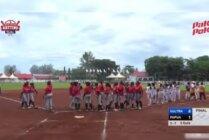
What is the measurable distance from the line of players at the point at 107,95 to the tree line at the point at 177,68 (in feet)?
302

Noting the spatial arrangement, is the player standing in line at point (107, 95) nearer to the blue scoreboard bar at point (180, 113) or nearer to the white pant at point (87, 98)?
the white pant at point (87, 98)

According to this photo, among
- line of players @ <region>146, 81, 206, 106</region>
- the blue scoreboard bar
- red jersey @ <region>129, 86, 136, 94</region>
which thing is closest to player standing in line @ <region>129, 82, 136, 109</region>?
red jersey @ <region>129, 86, 136, 94</region>

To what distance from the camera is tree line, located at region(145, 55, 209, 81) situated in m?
120

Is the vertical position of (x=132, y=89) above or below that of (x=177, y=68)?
below

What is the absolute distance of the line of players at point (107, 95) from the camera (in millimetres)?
27250

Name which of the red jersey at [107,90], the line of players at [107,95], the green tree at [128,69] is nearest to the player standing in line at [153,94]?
the line of players at [107,95]

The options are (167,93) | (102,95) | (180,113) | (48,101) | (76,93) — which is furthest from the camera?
(167,93)

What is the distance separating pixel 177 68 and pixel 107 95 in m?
99.0

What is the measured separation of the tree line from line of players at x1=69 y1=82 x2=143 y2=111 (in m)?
92.2

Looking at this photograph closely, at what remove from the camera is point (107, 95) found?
90.6 ft

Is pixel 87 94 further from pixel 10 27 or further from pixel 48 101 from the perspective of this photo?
pixel 10 27

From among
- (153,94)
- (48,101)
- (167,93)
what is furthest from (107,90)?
(167,93)

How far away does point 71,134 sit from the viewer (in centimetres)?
1695

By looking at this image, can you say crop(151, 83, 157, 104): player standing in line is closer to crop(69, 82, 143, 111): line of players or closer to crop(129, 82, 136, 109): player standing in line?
crop(69, 82, 143, 111): line of players
